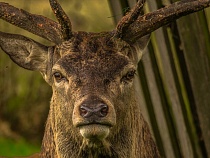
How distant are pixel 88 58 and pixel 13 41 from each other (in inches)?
41.3

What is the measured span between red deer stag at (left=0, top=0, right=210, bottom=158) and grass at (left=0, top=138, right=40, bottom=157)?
23.7 ft

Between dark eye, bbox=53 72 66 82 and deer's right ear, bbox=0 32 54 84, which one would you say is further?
deer's right ear, bbox=0 32 54 84

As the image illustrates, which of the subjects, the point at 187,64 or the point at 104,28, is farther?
the point at 104,28

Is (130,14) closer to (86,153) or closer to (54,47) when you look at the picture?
(54,47)

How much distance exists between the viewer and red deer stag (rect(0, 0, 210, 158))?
8.34m

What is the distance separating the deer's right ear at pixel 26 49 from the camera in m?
9.37

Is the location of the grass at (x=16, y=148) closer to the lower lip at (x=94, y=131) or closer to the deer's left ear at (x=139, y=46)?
the deer's left ear at (x=139, y=46)

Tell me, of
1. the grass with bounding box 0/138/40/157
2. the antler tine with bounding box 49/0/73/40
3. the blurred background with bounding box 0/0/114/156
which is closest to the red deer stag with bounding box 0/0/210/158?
the antler tine with bounding box 49/0/73/40

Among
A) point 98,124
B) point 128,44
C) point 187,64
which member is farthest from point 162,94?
point 98,124

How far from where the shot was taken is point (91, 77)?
28.0 ft

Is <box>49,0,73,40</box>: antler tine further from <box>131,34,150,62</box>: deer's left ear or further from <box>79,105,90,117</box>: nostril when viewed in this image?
<box>79,105,90,117</box>: nostril

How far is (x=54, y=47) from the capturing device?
363 inches

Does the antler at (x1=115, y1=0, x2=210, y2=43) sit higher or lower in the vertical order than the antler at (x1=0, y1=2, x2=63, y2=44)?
lower

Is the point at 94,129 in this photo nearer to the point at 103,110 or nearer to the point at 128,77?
the point at 103,110
